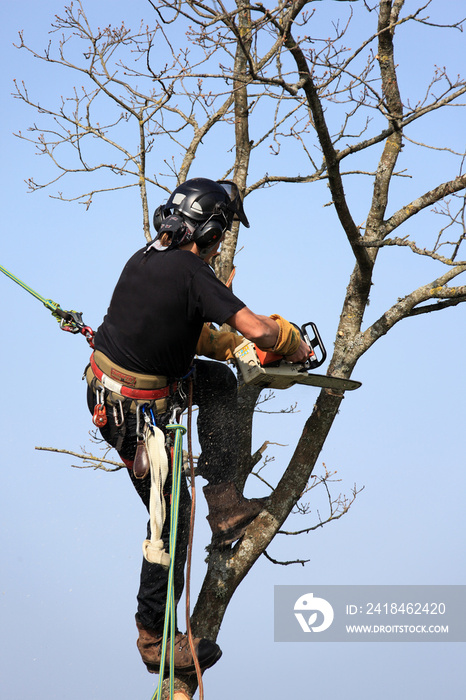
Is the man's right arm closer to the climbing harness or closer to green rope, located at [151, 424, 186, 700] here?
green rope, located at [151, 424, 186, 700]

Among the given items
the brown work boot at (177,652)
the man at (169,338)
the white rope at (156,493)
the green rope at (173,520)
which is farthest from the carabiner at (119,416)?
the brown work boot at (177,652)

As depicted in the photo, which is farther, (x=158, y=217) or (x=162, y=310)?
(x=158, y=217)

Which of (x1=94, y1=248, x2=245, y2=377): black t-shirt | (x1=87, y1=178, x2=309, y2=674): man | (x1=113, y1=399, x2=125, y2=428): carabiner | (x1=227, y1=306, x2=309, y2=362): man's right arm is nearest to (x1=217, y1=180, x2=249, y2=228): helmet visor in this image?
(x1=87, y1=178, x2=309, y2=674): man

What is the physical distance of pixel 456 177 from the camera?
14.0 ft

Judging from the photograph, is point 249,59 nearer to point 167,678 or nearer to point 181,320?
point 181,320

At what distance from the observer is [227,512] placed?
13.9 ft

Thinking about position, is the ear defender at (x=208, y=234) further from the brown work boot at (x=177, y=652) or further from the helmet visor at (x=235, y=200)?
the brown work boot at (x=177, y=652)

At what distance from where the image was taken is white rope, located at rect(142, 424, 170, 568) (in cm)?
356

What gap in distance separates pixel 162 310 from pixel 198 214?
1.83ft

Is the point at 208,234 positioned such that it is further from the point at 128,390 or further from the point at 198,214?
the point at 128,390

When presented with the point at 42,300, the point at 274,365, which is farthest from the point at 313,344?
the point at 42,300

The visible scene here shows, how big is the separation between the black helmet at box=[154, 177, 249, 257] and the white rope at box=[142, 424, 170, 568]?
94 cm

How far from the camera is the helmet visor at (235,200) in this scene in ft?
12.6

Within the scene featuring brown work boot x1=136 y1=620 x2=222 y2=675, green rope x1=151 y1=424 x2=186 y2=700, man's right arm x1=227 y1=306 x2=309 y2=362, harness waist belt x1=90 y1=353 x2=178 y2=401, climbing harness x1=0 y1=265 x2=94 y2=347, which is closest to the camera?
man's right arm x1=227 y1=306 x2=309 y2=362
